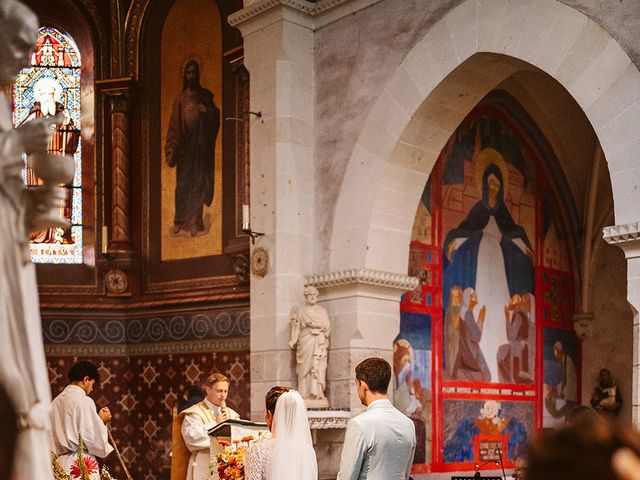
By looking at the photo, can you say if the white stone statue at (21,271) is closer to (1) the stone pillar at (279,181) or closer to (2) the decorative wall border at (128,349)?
(1) the stone pillar at (279,181)

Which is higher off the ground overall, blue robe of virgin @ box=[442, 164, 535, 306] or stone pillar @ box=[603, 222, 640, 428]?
blue robe of virgin @ box=[442, 164, 535, 306]

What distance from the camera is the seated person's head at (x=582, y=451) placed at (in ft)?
3.82

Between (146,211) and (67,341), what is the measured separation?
2.07 metres

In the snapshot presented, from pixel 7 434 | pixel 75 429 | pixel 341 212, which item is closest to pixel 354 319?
pixel 341 212

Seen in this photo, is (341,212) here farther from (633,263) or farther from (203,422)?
(633,263)

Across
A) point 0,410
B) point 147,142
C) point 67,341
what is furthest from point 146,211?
point 0,410

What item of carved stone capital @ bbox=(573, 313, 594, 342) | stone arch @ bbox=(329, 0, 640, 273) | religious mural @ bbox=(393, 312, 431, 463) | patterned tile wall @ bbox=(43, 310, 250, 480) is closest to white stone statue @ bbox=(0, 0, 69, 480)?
stone arch @ bbox=(329, 0, 640, 273)

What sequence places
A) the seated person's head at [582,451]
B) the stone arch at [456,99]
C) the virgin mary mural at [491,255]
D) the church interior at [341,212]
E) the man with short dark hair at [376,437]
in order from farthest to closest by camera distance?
the virgin mary mural at [491,255] < the church interior at [341,212] < the stone arch at [456,99] < the man with short dark hair at [376,437] < the seated person's head at [582,451]

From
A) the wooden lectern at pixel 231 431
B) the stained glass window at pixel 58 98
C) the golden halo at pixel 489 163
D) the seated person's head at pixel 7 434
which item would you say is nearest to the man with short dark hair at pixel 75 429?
the wooden lectern at pixel 231 431

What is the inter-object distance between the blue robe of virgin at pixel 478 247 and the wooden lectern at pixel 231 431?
5.29m

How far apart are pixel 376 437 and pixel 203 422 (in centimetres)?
409

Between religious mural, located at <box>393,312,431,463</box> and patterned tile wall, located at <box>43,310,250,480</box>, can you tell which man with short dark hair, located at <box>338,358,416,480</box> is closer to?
religious mural, located at <box>393,312,431,463</box>

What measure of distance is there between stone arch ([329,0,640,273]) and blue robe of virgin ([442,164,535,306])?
2.21m

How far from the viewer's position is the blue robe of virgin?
40.7 feet
